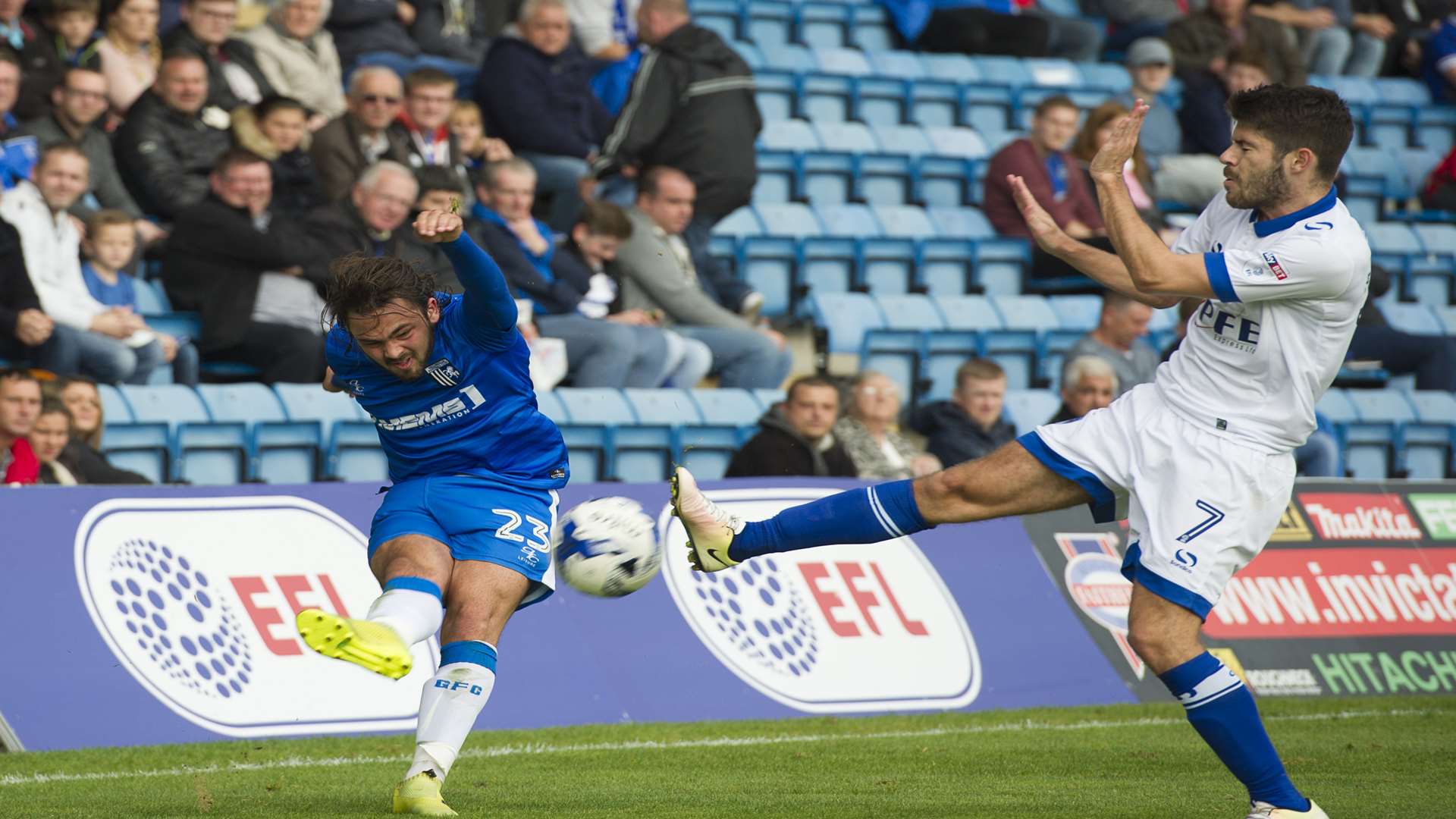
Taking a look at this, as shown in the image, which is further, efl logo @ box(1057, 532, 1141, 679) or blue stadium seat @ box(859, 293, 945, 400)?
blue stadium seat @ box(859, 293, 945, 400)

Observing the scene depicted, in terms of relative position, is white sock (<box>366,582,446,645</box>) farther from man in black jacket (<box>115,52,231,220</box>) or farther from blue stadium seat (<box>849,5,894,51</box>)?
blue stadium seat (<box>849,5,894,51</box>)

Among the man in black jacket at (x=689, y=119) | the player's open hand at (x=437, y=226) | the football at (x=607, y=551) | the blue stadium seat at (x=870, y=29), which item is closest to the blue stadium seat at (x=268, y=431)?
the man in black jacket at (x=689, y=119)

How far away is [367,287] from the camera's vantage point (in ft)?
18.7

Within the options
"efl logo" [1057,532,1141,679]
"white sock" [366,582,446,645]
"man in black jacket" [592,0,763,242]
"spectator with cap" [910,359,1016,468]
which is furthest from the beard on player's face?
"man in black jacket" [592,0,763,242]

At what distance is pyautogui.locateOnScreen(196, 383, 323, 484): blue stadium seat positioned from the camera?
1012 centimetres

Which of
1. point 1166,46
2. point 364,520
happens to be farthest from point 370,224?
point 1166,46

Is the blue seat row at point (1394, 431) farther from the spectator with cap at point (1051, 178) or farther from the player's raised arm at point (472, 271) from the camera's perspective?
the player's raised arm at point (472, 271)

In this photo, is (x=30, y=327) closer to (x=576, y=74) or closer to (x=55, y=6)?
(x=55, y=6)

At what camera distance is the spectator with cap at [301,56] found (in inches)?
479

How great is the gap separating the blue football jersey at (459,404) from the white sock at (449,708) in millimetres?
658

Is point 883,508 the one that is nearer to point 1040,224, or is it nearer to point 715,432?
point 1040,224

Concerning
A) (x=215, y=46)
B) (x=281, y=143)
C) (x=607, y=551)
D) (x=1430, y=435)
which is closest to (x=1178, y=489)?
(x=607, y=551)

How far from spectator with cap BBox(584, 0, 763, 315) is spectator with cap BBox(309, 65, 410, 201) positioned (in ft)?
5.46

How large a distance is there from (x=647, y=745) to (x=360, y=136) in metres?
5.17
